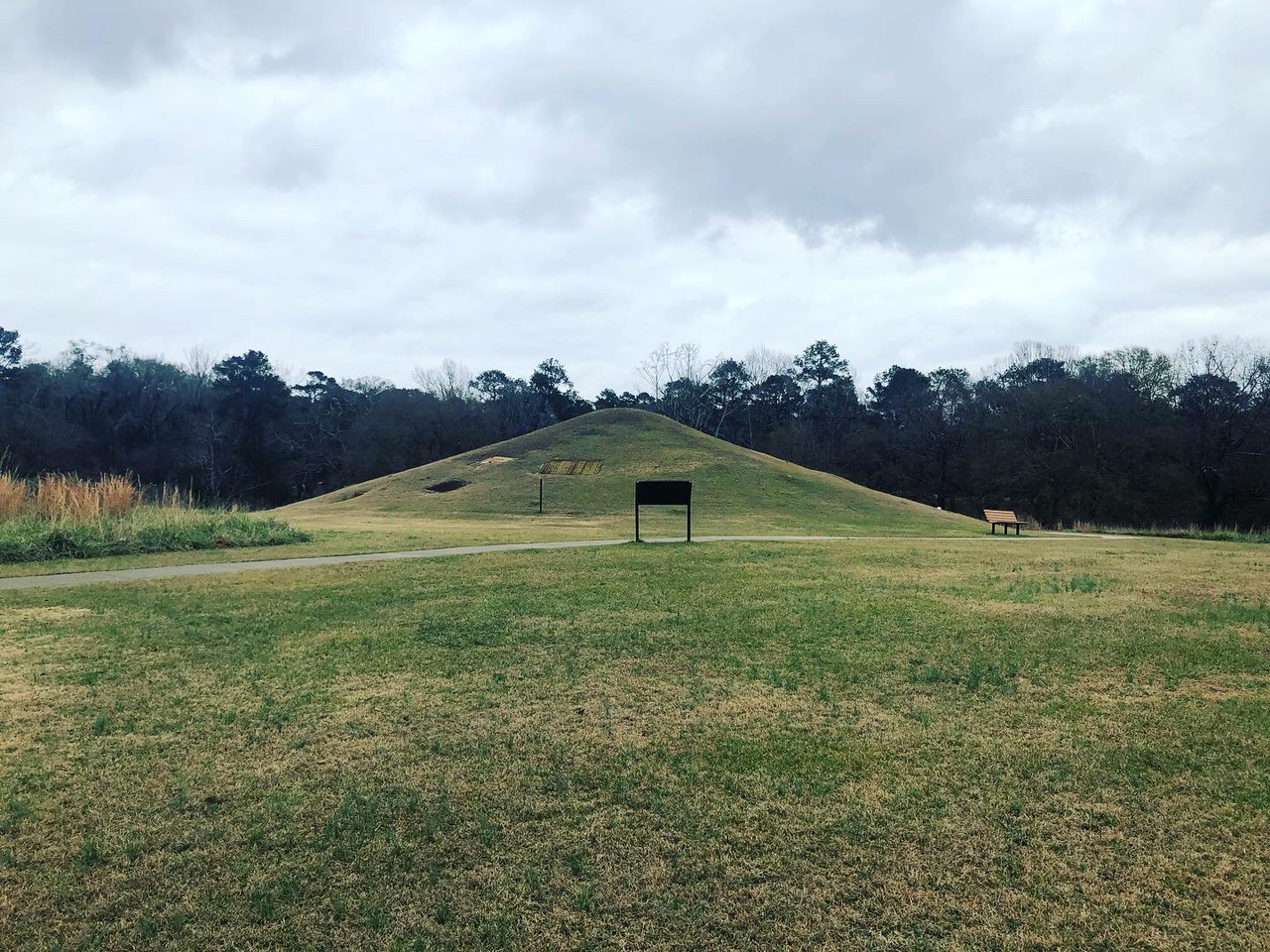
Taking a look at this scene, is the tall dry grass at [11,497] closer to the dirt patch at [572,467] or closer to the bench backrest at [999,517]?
the dirt patch at [572,467]

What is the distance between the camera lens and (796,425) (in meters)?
70.9

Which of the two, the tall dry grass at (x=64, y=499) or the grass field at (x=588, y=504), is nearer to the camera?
the tall dry grass at (x=64, y=499)

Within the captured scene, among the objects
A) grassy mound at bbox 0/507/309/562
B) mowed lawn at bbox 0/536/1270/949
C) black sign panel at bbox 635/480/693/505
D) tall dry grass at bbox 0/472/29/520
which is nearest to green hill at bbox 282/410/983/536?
black sign panel at bbox 635/480/693/505

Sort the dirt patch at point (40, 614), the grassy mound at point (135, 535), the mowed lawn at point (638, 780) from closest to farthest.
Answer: the mowed lawn at point (638, 780) → the dirt patch at point (40, 614) → the grassy mound at point (135, 535)

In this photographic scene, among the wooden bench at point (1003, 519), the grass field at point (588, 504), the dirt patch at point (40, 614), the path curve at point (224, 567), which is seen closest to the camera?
the dirt patch at point (40, 614)

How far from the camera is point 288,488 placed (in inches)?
2552

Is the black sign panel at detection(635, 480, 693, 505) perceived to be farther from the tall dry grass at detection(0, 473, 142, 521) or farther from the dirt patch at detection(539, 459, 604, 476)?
the dirt patch at detection(539, 459, 604, 476)

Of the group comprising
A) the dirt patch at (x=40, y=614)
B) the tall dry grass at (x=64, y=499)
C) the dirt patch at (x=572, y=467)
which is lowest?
the dirt patch at (x=40, y=614)

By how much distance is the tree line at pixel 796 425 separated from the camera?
162ft

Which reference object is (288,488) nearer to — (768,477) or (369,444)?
(369,444)

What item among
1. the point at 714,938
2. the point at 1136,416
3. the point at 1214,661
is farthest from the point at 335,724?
the point at 1136,416

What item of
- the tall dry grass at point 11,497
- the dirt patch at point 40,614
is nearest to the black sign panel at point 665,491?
the dirt patch at point 40,614

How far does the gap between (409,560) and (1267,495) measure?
55326 mm

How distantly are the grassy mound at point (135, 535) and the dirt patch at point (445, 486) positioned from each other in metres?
18.0
